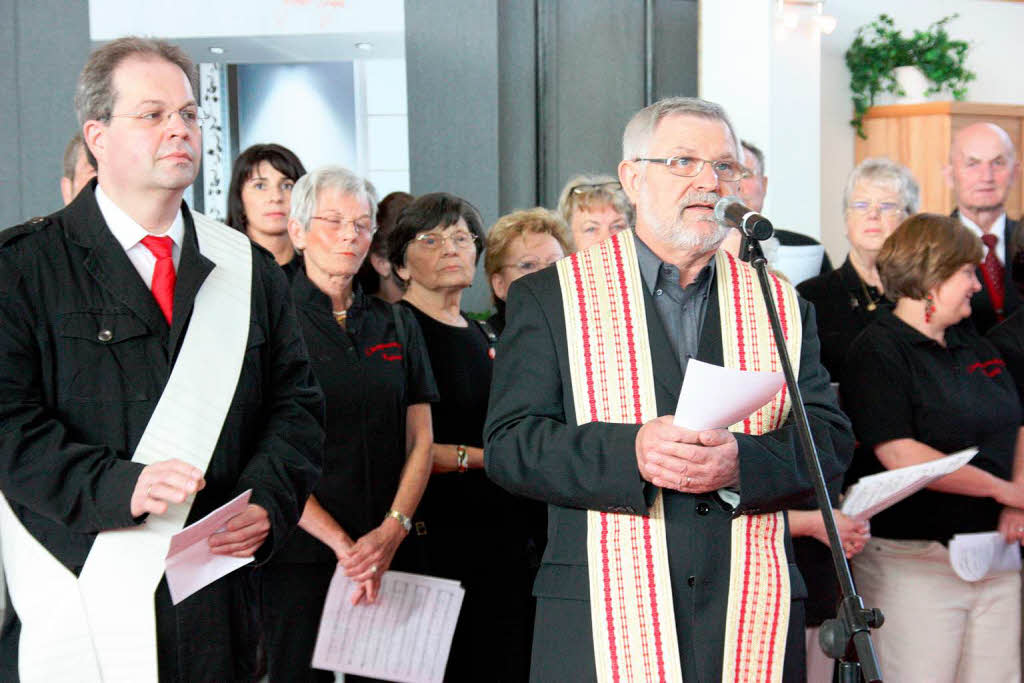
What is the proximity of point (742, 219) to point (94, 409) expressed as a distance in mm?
1129

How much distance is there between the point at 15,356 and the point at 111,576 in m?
0.40

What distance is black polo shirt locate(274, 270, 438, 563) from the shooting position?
2.97 meters

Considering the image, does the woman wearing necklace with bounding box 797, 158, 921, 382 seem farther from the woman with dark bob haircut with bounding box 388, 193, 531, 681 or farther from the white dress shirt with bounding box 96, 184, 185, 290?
the white dress shirt with bounding box 96, 184, 185, 290

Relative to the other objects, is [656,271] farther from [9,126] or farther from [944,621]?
[9,126]

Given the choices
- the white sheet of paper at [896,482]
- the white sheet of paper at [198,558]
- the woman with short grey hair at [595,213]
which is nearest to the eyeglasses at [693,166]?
the white sheet of paper at [198,558]

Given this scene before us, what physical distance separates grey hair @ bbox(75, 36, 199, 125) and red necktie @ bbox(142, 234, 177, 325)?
0.24 m

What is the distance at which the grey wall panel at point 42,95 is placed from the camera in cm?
636

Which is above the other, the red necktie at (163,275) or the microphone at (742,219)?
the microphone at (742,219)

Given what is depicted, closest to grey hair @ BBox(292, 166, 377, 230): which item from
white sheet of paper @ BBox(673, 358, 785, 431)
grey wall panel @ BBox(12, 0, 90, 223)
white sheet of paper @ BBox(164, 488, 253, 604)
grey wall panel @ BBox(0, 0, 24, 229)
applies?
white sheet of paper @ BBox(164, 488, 253, 604)

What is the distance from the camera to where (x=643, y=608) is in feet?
6.52

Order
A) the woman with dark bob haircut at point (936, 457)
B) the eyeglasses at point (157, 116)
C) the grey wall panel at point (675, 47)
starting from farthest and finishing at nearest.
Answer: the grey wall panel at point (675, 47) → the woman with dark bob haircut at point (936, 457) → the eyeglasses at point (157, 116)

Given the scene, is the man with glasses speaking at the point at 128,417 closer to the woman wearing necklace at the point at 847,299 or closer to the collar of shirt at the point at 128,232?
the collar of shirt at the point at 128,232

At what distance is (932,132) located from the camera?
25.7 ft

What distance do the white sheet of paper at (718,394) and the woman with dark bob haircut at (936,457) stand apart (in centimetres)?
156
